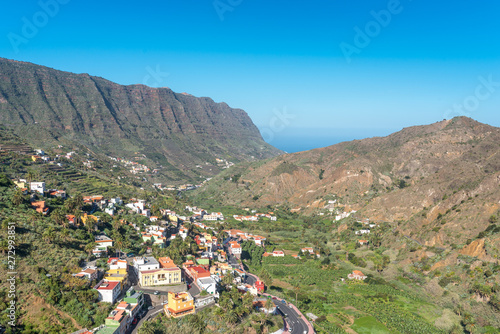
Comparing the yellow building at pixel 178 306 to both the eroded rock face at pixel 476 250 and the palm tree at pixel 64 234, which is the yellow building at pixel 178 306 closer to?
the palm tree at pixel 64 234

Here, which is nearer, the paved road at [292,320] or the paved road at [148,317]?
the paved road at [148,317]

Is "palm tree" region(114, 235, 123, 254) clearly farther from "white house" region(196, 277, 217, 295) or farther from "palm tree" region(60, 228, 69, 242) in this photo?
"white house" region(196, 277, 217, 295)

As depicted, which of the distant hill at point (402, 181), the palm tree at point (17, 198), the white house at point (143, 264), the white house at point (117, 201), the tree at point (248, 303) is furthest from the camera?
the white house at point (117, 201)

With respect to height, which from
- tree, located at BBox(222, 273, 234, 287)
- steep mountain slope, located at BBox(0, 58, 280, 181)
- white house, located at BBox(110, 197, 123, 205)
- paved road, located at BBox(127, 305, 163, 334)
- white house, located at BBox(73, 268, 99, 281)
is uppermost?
steep mountain slope, located at BBox(0, 58, 280, 181)

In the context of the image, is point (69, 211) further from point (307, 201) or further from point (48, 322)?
point (307, 201)

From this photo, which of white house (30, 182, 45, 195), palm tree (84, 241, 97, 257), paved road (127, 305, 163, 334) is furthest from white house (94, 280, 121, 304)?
white house (30, 182, 45, 195)

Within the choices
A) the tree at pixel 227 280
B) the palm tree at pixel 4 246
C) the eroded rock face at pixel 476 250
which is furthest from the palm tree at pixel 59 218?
the eroded rock face at pixel 476 250

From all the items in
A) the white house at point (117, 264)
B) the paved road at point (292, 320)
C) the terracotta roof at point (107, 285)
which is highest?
the white house at point (117, 264)
